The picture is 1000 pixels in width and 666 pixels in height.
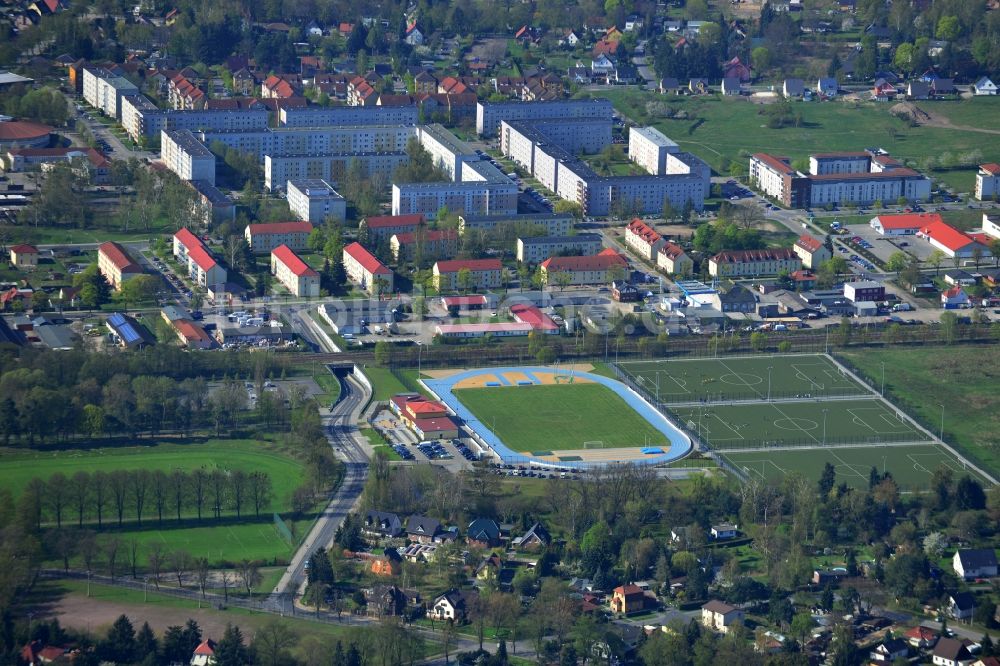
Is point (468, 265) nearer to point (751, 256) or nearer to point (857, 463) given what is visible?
point (751, 256)

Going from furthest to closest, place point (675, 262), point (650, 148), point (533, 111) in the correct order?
point (533, 111) < point (650, 148) < point (675, 262)

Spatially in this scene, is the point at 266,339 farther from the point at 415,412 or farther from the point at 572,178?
the point at 572,178

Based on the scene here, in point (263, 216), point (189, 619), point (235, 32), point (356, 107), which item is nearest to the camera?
point (189, 619)

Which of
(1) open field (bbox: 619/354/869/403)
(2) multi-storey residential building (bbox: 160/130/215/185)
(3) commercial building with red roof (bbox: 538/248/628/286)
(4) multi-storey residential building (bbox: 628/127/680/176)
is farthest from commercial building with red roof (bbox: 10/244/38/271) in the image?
(4) multi-storey residential building (bbox: 628/127/680/176)

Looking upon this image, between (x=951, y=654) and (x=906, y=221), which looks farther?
(x=906, y=221)

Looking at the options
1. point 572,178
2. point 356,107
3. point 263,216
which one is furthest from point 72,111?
point 572,178

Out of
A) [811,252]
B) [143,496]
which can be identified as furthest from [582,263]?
[143,496]

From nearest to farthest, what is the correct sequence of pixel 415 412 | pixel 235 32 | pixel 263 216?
1. pixel 415 412
2. pixel 263 216
3. pixel 235 32
